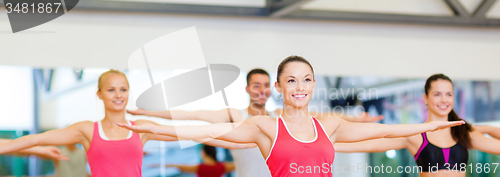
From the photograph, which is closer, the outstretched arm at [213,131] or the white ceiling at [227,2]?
the outstretched arm at [213,131]

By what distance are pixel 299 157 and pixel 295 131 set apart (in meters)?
0.17

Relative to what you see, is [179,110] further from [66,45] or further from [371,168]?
[371,168]

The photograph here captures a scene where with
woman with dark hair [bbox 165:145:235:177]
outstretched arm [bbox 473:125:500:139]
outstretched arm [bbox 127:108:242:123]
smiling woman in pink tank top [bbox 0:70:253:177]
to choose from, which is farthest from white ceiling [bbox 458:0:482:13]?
smiling woman in pink tank top [bbox 0:70:253:177]

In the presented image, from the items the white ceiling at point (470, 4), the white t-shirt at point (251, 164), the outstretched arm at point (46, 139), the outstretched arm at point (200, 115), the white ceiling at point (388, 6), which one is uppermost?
the white ceiling at point (470, 4)

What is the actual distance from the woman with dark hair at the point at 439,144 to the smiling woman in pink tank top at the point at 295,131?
752mm

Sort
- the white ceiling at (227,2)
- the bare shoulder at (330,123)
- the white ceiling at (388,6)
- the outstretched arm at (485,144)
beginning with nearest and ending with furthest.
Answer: the bare shoulder at (330,123) → the outstretched arm at (485,144) → the white ceiling at (227,2) → the white ceiling at (388,6)

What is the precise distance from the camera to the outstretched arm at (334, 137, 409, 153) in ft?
10.7

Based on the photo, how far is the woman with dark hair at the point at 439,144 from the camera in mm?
3309

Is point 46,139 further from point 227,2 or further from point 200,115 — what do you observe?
point 227,2

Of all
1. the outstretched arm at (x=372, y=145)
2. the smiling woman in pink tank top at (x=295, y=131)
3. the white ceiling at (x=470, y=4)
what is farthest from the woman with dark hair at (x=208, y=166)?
the white ceiling at (x=470, y=4)

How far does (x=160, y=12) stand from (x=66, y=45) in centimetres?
93

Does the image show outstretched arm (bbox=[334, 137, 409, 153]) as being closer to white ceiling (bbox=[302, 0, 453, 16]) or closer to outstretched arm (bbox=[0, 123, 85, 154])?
outstretched arm (bbox=[0, 123, 85, 154])

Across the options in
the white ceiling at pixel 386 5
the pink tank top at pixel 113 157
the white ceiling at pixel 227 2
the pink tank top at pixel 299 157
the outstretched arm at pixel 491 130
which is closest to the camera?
the pink tank top at pixel 299 157

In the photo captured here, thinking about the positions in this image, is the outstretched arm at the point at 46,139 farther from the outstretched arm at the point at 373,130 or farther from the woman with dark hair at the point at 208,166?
the outstretched arm at the point at 373,130
